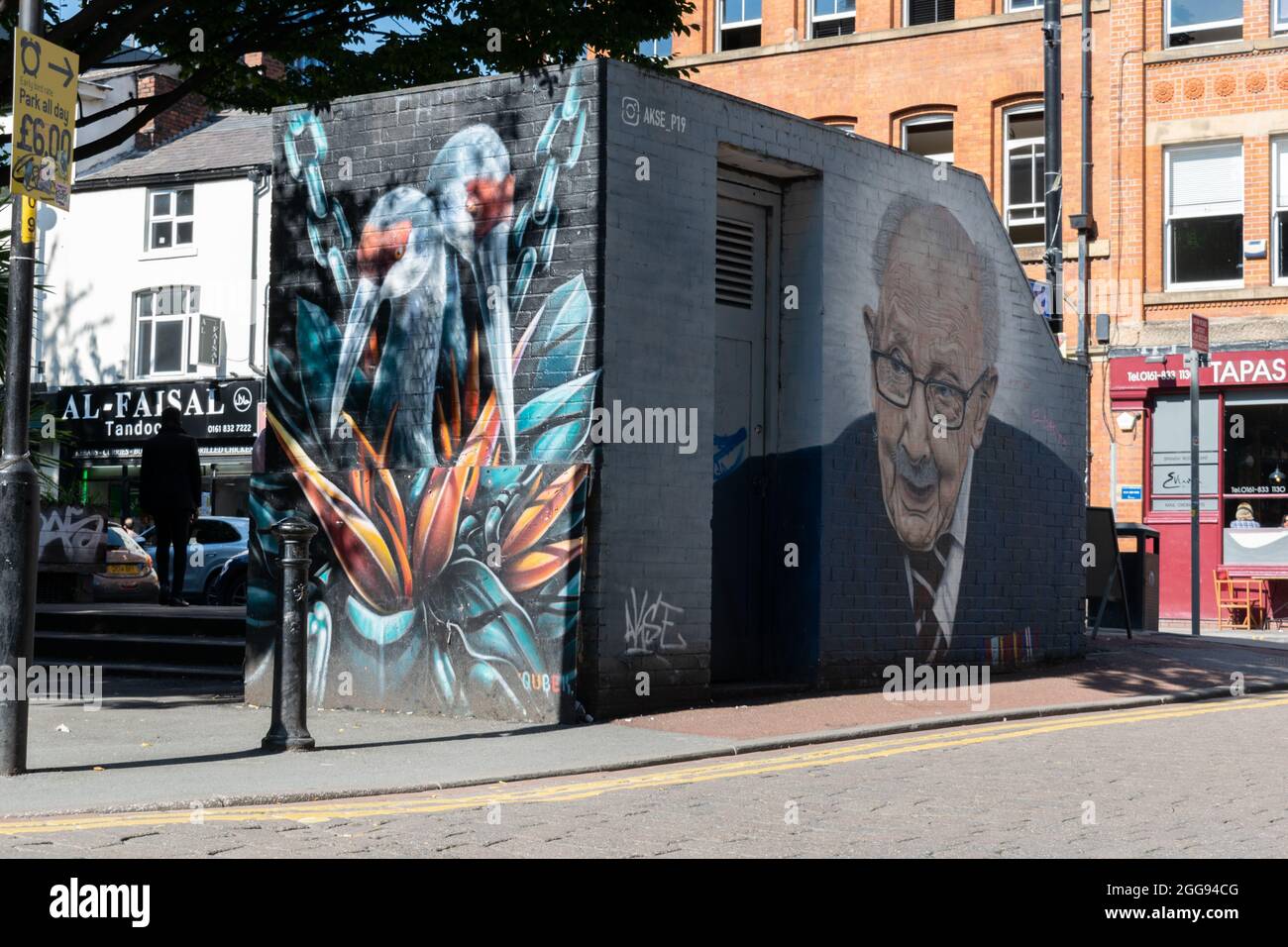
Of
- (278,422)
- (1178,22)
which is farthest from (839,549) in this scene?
(1178,22)

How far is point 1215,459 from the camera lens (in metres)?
26.4

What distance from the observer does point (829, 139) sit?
1301cm

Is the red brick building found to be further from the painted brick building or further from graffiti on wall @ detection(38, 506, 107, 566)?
graffiti on wall @ detection(38, 506, 107, 566)

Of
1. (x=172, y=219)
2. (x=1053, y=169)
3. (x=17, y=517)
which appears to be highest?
(x=172, y=219)

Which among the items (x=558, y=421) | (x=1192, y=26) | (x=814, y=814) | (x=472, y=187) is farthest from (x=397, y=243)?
(x=1192, y=26)

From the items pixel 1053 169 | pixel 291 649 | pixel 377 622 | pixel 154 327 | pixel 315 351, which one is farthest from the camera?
pixel 154 327

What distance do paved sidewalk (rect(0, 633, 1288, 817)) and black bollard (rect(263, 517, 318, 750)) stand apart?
18 centimetres

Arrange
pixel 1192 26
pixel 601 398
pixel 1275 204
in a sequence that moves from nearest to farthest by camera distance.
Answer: pixel 601 398, pixel 1275 204, pixel 1192 26

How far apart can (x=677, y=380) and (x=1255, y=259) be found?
1759cm

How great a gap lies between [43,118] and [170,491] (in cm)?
833

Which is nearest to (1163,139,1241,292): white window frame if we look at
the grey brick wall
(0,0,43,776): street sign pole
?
the grey brick wall

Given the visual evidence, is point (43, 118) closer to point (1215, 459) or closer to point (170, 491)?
point (170, 491)
